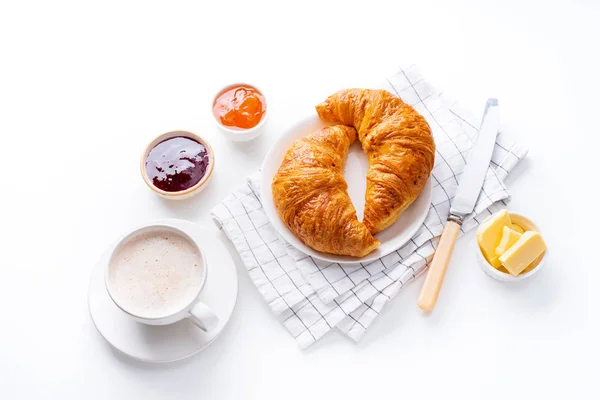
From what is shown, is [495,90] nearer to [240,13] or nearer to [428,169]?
[428,169]

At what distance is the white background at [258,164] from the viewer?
1911 millimetres

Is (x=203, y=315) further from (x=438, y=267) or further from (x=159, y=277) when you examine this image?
(x=438, y=267)

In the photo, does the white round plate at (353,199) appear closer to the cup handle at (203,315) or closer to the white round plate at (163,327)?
the white round plate at (163,327)

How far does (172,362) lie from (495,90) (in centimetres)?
135

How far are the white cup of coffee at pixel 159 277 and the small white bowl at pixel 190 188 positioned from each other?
0.25 metres

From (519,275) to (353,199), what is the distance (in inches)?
20.5

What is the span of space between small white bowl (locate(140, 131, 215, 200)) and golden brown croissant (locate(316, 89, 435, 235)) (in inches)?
14.2

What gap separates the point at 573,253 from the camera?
2.05 meters

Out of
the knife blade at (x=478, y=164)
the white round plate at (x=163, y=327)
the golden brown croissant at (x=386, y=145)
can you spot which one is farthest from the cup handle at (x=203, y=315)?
the knife blade at (x=478, y=164)

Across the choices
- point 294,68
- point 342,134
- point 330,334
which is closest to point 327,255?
point 330,334

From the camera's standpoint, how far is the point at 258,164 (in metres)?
2.18

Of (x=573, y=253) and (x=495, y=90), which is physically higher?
(x=495, y=90)

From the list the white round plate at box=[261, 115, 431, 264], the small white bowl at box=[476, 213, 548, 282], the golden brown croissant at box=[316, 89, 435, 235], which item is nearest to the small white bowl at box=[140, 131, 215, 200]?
the white round plate at box=[261, 115, 431, 264]

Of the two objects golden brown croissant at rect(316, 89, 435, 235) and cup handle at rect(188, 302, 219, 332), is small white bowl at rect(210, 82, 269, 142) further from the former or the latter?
cup handle at rect(188, 302, 219, 332)
